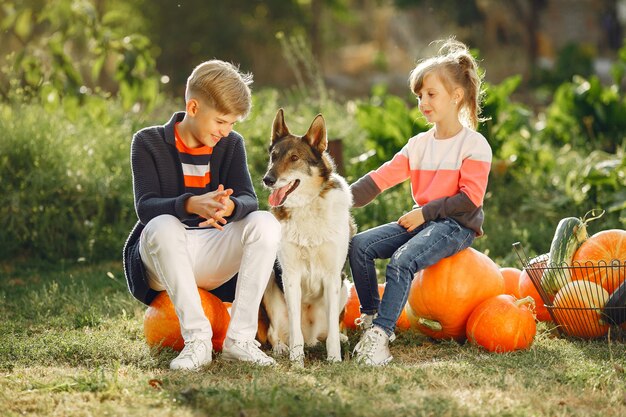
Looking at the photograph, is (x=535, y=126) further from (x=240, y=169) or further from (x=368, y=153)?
(x=240, y=169)

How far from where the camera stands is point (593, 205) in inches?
298

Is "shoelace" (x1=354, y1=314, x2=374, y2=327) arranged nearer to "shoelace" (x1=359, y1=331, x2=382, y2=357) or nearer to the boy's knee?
"shoelace" (x1=359, y1=331, x2=382, y2=357)

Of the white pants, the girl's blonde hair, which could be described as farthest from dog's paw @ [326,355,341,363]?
the girl's blonde hair

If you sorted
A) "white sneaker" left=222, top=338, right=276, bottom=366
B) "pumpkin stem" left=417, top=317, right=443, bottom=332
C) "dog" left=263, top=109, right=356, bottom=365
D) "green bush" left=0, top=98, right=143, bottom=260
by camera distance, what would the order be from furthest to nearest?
"green bush" left=0, top=98, right=143, bottom=260
"pumpkin stem" left=417, top=317, right=443, bottom=332
"dog" left=263, top=109, right=356, bottom=365
"white sneaker" left=222, top=338, right=276, bottom=366

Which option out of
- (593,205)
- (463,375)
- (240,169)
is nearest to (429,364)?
(463,375)

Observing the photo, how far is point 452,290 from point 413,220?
45 cm

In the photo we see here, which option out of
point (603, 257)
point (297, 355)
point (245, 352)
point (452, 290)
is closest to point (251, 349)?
point (245, 352)

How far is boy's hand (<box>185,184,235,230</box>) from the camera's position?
4.08 meters

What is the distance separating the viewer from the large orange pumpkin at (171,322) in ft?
14.8

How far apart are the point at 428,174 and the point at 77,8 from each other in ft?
17.5

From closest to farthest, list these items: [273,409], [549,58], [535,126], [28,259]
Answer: [273,409] < [28,259] < [535,126] < [549,58]

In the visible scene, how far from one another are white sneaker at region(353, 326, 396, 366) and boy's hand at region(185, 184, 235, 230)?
98 centimetres

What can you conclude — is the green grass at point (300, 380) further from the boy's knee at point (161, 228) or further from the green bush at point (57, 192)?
the green bush at point (57, 192)

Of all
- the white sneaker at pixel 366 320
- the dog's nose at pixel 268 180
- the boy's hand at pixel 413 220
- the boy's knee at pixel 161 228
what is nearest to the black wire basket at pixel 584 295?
the boy's hand at pixel 413 220
